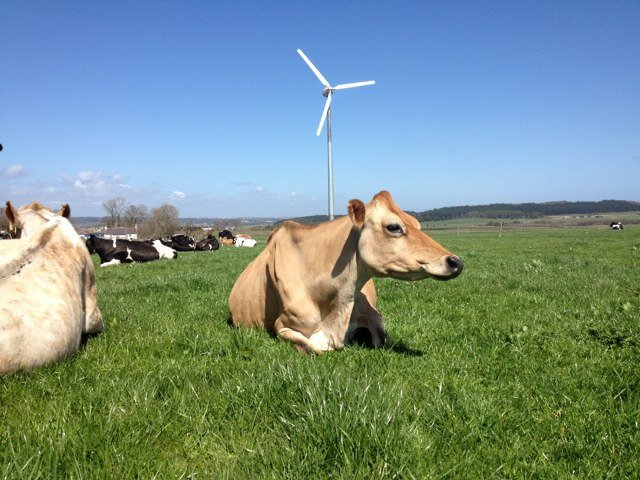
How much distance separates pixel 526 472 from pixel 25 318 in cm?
409

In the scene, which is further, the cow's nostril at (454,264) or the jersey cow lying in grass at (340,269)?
the jersey cow lying in grass at (340,269)

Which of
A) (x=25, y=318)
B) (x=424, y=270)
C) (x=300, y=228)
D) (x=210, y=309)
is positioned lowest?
(x=210, y=309)

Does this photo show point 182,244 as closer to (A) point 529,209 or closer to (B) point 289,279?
(B) point 289,279

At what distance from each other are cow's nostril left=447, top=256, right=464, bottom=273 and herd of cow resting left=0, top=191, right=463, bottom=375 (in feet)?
0.03

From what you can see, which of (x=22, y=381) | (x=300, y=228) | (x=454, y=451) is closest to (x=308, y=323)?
(x=300, y=228)

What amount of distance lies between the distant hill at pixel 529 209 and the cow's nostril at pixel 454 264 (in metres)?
163

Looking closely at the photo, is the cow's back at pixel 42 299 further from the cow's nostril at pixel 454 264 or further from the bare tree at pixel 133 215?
the bare tree at pixel 133 215

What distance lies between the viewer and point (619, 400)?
3.51m

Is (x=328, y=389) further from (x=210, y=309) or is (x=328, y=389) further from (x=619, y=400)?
(x=210, y=309)

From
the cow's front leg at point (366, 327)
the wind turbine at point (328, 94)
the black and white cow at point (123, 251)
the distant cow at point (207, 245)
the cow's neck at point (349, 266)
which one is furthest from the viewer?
the distant cow at point (207, 245)

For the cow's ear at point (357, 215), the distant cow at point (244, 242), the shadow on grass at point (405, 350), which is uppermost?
the cow's ear at point (357, 215)

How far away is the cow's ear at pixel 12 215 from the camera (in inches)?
223

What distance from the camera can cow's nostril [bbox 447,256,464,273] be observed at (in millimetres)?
3957

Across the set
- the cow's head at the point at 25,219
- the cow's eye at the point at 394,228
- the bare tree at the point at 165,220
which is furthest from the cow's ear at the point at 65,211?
the bare tree at the point at 165,220
